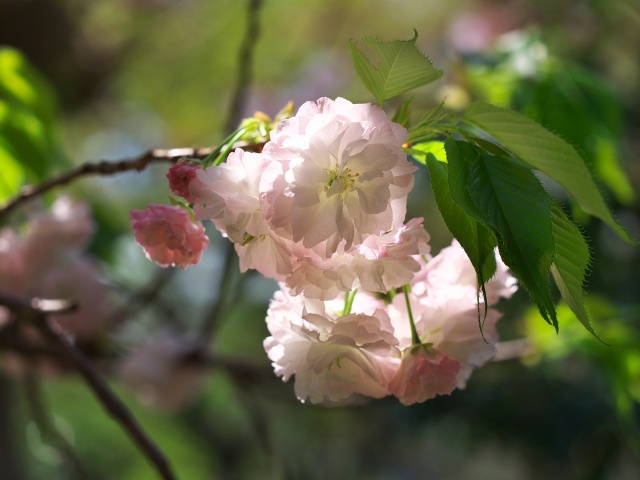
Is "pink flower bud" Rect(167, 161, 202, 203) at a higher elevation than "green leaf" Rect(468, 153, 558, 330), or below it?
higher

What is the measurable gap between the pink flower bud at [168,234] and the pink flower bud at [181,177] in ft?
0.08

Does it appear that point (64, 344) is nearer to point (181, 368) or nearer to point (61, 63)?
point (181, 368)

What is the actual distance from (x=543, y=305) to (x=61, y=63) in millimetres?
1585

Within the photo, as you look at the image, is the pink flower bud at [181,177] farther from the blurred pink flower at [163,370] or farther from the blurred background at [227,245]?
the blurred pink flower at [163,370]

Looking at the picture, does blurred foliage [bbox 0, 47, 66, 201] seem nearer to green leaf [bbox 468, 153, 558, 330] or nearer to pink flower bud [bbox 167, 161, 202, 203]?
pink flower bud [bbox 167, 161, 202, 203]

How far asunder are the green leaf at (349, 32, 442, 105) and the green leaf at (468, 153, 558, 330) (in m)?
0.06

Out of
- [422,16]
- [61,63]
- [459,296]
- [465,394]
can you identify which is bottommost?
[465,394]

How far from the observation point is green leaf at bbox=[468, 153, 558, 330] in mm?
326

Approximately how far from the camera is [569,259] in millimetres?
360

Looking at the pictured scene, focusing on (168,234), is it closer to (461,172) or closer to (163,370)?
(461,172)

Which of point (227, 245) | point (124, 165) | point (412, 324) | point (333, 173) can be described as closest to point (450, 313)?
point (412, 324)

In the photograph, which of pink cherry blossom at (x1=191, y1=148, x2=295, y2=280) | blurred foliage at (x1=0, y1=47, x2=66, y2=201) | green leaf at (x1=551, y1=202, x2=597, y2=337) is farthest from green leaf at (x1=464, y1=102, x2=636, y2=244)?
blurred foliage at (x1=0, y1=47, x2=66, y2=201)

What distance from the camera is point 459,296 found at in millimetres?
427

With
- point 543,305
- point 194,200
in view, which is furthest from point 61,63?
point 543,305
